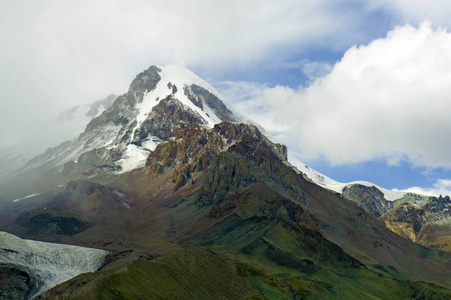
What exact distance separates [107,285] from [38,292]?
52.1m

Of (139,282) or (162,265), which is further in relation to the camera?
(162,265)

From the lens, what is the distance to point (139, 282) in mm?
147500

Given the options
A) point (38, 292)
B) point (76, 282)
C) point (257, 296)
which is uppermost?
point (257, 296)


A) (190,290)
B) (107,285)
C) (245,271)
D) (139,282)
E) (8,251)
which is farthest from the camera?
(245,271)

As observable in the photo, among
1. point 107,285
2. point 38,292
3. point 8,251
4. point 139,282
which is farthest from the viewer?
point 8,251

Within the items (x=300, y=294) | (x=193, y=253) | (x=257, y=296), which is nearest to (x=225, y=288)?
(x=257, y=296)

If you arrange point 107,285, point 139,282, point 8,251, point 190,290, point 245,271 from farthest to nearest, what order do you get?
point 245,271
point 8,251
point 190,290
point 139,282
point 107,285

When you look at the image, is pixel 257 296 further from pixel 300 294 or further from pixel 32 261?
pixel 32 261

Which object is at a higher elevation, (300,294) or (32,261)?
(300,294)

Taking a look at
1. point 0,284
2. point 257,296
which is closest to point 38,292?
point 0,284

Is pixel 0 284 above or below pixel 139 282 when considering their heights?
below

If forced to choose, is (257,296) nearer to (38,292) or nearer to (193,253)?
(193,253)

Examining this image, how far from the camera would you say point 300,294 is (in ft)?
625

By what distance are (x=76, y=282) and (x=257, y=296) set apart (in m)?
68.7
